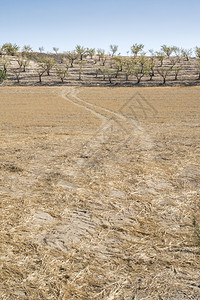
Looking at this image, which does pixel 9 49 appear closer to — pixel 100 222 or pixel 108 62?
pixel 108 62

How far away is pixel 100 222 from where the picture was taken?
6.90 metres

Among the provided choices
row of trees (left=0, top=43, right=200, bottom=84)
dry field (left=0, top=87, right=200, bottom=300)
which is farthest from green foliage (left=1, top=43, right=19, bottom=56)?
dry field (left=0, top=87, right=200, bottom=300)

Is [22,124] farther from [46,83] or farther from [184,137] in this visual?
[46,83]

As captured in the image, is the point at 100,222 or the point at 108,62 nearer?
the point at 100,222

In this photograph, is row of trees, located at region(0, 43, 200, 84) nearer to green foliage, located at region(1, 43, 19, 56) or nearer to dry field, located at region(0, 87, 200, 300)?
green foliage, located at region(1, 43, 19, 56)

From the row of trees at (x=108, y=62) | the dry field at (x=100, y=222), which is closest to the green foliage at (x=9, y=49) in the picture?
the row of trees at (x=108, y=62)

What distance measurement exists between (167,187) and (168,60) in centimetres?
10866

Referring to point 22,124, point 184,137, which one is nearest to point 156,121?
point 184,137

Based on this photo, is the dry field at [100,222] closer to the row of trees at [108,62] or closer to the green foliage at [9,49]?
the row of trees at [108,62]

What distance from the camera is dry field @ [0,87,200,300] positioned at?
4859mm

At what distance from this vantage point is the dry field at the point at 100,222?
4859 millimetres

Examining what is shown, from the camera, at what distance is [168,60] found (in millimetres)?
106438

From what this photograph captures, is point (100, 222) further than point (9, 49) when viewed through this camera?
No

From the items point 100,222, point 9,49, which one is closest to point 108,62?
point 9,49
